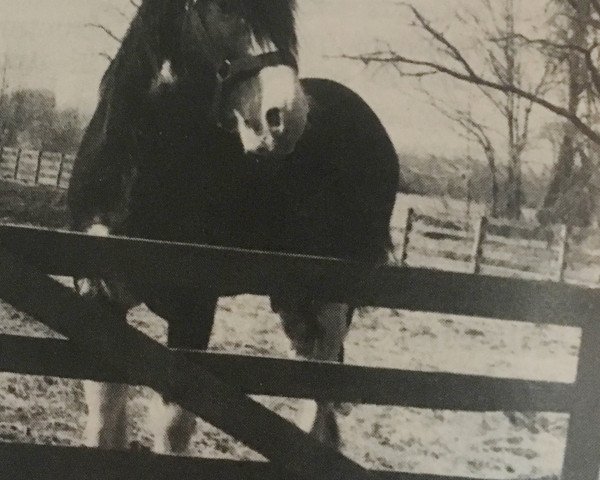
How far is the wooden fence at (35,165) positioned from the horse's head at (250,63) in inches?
14.9

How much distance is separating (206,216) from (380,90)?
1.77 ft

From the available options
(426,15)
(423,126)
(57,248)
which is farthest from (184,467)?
(426,15)

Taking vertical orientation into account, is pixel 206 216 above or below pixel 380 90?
below

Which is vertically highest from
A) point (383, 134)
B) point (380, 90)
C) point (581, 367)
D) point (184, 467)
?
point (380, 90)

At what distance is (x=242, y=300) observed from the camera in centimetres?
152

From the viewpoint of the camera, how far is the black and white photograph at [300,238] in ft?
A: 4.50

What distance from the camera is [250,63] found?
4.63 feet

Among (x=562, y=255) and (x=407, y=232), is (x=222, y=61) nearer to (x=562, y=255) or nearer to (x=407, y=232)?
(x=407, y=232)

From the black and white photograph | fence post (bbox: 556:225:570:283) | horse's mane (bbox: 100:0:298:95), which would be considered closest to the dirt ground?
the black and white photograph

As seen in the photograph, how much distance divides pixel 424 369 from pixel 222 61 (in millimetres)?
927

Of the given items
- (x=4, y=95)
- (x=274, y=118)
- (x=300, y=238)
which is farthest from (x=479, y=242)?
(x=4, y=95)

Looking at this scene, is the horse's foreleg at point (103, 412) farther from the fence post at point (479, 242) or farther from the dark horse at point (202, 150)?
the fence post at point (479, 242)

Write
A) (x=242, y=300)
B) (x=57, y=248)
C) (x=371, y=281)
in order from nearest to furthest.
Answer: (x=57, y=248) → (x=371, y=281) → (x=242, y=300)

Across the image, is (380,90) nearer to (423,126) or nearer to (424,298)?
(423,126)
